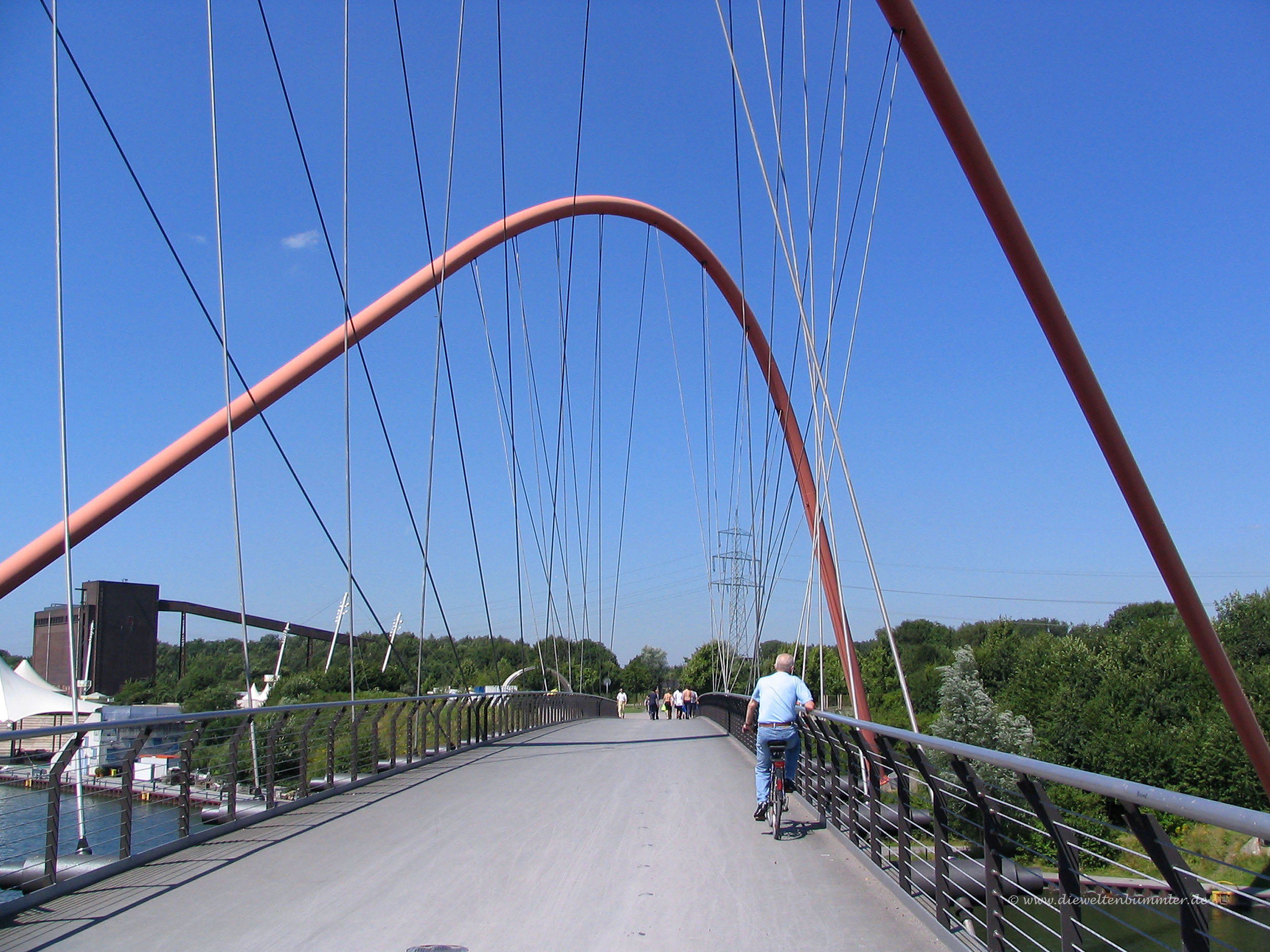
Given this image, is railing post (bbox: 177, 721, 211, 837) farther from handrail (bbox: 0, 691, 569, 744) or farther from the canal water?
Result: handrail (bbox: 0, 691, 569, 744)

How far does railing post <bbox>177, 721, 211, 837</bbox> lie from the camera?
707 centimetres

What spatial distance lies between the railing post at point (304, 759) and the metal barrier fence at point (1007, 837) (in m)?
4.67

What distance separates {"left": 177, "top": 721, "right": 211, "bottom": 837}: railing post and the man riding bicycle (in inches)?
169

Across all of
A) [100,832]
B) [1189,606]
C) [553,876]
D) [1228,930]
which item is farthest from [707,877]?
[1228,930]

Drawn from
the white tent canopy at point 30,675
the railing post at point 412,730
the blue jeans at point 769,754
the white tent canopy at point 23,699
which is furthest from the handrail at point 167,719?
the white tent canopy at point 30,675

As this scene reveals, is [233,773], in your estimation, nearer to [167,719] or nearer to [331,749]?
[167,719]

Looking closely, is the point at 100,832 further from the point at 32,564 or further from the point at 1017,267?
the point at 1017,267

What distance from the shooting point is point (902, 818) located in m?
5.65

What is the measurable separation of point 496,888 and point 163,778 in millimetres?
2986

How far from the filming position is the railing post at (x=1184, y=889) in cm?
281

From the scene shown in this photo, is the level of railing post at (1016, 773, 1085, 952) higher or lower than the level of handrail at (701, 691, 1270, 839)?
lower

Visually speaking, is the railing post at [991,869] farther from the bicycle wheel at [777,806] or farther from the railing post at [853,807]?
the bicycle wheel at [777,806]

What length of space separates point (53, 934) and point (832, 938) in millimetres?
3786

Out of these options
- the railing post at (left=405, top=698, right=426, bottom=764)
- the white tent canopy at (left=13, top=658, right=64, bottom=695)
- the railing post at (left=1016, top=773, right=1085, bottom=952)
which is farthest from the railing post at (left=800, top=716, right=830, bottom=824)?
the white tent canopy at (left=13, top=658, right=64, bottom=695)
